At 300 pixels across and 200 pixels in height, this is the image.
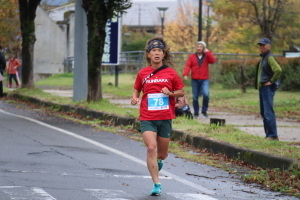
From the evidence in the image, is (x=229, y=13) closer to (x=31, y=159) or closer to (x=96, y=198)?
(x=31, y=159)

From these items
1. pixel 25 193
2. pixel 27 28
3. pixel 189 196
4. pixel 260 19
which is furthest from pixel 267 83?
pixel 260 19

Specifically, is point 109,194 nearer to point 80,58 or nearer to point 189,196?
point 189,196

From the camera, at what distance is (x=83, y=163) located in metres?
9.98

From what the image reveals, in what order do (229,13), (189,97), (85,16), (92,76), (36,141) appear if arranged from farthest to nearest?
(229,13)
(189,97)
(85,16)
(92,76)
(36,141)

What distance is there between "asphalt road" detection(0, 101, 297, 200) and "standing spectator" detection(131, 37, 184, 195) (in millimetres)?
510

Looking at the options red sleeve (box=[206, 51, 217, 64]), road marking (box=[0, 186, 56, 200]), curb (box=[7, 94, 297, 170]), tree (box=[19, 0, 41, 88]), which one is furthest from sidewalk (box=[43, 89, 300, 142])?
tree (box=[19, 0, 41, 88])

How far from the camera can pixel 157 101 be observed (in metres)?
8.09

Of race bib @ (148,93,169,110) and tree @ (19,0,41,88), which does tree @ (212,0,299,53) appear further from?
race bib @ (148,93,169,110)

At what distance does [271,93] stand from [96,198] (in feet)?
19.3

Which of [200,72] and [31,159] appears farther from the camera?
[200,72]

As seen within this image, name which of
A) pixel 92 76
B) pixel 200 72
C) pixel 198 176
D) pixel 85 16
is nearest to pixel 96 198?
pixel 198 176

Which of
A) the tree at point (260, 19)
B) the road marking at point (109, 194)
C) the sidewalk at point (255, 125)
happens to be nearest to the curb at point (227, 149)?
the sidewalk at point (255, 125)

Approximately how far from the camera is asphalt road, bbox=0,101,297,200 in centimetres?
777

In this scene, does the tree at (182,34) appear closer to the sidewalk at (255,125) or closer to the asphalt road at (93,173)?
the sidewalk at (255,125)
